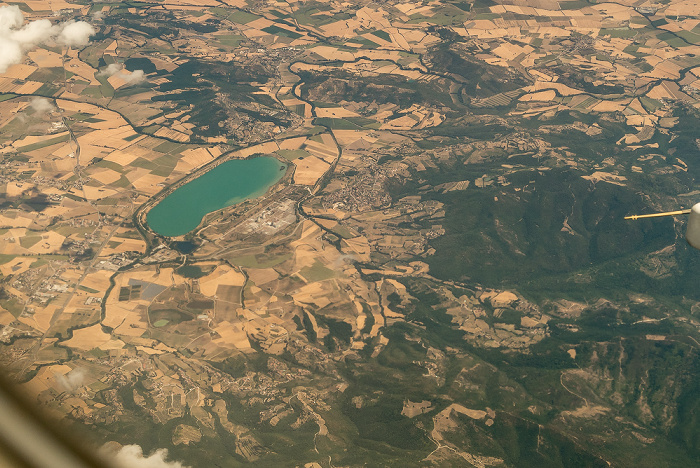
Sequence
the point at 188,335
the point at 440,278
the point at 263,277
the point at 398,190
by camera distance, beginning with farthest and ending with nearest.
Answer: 1. the point at 398,190
2. the point at 440,278
3. the point at 263,277
4. the point at 188,335

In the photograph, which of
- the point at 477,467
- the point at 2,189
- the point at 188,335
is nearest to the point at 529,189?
the point at 477,467

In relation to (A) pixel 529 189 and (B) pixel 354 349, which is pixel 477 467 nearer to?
(B) pixel 354 349

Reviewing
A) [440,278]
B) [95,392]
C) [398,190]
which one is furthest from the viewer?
[398,190]

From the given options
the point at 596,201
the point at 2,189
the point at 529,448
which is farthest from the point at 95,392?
the point at 596,201

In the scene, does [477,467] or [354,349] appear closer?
[477,467]

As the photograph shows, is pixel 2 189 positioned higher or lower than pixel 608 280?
higher

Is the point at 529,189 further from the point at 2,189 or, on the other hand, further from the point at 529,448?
the point at 2,189
